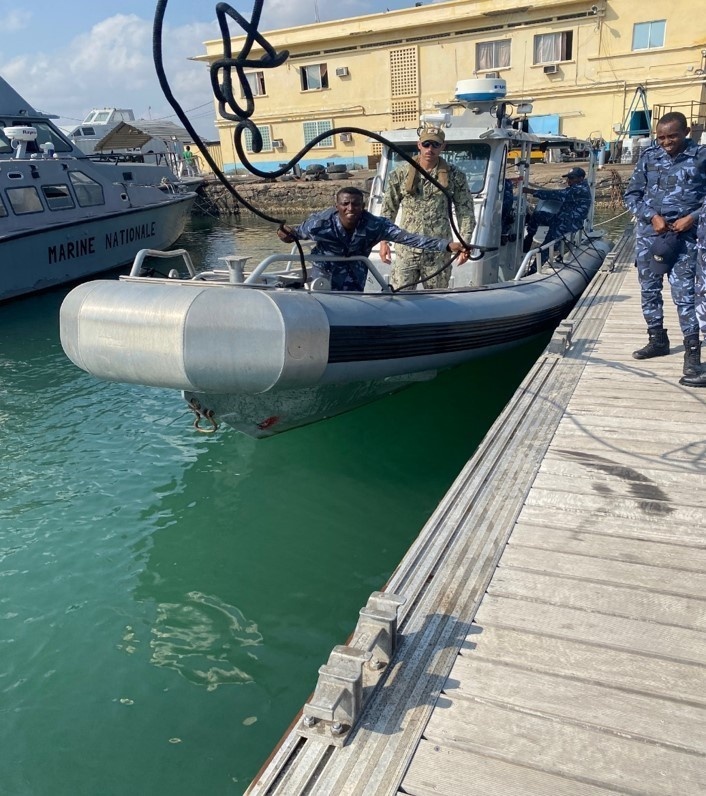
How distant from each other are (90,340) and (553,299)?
4229mm

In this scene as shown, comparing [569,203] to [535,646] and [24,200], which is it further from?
[24,200]

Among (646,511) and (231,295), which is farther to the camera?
(231,295)

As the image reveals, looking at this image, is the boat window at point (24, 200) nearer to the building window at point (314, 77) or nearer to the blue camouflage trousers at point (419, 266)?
the blue camouflage trousers at point (419, 266)

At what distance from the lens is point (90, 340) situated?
3.62 metres

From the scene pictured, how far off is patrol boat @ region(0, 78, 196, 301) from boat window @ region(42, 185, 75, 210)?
0.02 m

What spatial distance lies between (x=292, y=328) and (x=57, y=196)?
1080 centimetres

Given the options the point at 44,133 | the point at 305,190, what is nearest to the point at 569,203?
the point at 44,133

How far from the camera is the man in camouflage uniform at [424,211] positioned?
503 centimetres

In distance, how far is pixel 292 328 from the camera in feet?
11.6

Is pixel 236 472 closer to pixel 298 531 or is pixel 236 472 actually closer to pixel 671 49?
pixel 298 531

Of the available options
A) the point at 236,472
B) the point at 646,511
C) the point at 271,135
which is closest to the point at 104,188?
the point at 236,472

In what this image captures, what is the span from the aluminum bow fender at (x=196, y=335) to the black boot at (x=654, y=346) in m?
2.45

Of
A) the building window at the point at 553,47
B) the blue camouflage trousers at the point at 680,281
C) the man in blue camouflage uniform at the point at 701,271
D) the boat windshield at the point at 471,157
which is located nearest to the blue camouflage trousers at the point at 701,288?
the man in blue camouflage uniform at the point at 701,271

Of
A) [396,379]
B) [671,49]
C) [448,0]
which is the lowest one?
[396,379]
